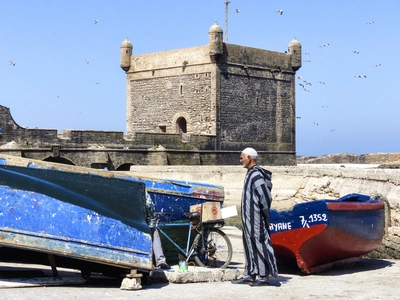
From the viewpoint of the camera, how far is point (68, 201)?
6.73 metres

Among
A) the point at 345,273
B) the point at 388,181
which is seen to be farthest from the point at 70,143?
the point at 345,273

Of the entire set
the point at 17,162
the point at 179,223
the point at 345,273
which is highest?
the point at 17,162

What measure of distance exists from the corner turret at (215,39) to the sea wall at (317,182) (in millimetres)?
12297

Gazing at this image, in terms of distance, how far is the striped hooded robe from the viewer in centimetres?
721

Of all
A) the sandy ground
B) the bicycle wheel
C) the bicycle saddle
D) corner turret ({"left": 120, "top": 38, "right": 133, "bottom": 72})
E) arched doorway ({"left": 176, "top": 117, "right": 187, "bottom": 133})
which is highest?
corner turret ({"left": 120, "top": 38, "right": 133, "bottom": 72})

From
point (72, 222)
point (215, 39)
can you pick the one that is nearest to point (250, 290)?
point (72, 222)

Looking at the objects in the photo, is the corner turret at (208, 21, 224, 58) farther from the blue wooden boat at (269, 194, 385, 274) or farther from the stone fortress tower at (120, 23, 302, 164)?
the blue wooden boat at (269, 194, 385, 274)

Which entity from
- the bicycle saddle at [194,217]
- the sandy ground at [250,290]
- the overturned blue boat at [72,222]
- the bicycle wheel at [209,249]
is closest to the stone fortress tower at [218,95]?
the bicycle wheel at [209,249]

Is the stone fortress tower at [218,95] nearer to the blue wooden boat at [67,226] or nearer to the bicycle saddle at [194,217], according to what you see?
the bicycle saddle at [194,217]

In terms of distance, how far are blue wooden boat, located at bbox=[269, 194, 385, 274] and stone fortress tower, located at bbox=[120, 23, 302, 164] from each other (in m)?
22.2

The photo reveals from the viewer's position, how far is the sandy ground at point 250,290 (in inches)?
251

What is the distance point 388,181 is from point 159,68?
24737 mm

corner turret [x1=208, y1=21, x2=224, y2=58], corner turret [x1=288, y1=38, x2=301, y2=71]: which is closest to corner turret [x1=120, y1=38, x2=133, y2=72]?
corner turret [x1=208, y1=21, x2=224, y2=58]

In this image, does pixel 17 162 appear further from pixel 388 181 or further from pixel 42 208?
pixel 388 181
